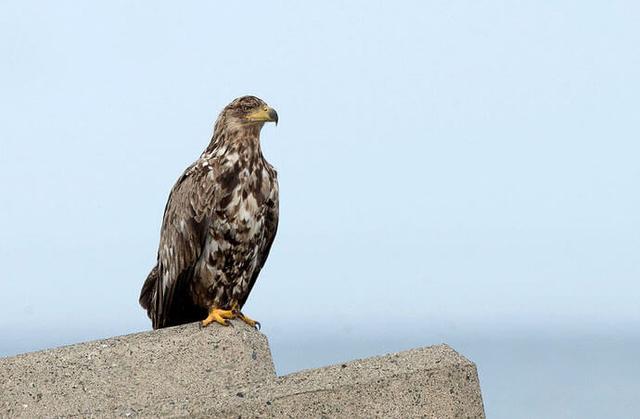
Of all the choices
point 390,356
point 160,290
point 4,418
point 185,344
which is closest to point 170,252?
point 160,290

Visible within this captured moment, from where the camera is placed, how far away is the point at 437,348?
593cm

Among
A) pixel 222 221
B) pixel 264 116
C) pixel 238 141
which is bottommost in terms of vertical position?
pixel 222 221

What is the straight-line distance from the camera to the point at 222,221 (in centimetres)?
765

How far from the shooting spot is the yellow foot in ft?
24.8

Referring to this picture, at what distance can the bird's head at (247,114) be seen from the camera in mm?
7707

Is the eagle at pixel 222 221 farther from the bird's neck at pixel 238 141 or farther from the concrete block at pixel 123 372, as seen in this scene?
the concrete block at pixel 123 372

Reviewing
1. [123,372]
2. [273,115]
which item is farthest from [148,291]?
[273,115]

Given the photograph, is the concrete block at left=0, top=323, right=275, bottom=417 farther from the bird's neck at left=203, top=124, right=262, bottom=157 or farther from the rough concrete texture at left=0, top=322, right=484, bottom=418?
the bird's neck at left=203, top=124, right=262, bottom=157

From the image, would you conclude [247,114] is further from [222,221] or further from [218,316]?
[218,316]

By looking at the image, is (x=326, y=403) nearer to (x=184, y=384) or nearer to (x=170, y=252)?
(x=184, y=384)

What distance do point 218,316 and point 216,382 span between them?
621 millimetres

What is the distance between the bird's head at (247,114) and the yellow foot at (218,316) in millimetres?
1395

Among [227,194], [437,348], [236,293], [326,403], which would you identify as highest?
[227,194]

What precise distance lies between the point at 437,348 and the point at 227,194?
7.80ft
